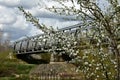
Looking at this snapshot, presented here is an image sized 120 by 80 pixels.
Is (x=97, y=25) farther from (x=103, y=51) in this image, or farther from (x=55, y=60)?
(x=55, y=60)

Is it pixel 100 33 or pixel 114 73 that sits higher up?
pixel 100 33

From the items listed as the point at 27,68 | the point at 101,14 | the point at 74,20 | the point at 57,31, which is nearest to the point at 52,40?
the point at 57,31

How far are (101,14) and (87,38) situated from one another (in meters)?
2.25

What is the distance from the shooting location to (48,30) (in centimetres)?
1152

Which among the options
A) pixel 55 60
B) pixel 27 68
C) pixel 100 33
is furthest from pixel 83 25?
pixel 27 68

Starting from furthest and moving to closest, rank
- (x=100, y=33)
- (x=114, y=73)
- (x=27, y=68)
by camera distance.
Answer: (x=27, y=68) → (x=114, y=73) → (x=100, y=33)

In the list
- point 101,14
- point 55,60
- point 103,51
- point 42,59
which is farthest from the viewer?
point 42,59

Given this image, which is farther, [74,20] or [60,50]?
[60,50]

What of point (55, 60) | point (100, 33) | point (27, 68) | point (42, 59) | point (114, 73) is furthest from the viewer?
point (42, 59)

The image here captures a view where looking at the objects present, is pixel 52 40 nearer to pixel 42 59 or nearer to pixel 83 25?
pixel 83 25

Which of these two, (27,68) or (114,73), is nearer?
(114,73)

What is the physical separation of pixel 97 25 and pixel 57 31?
1183 mm

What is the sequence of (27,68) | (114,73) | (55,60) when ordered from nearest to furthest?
(114,73)
(55,60)
(27,68)

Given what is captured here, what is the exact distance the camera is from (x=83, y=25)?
38.0ft
